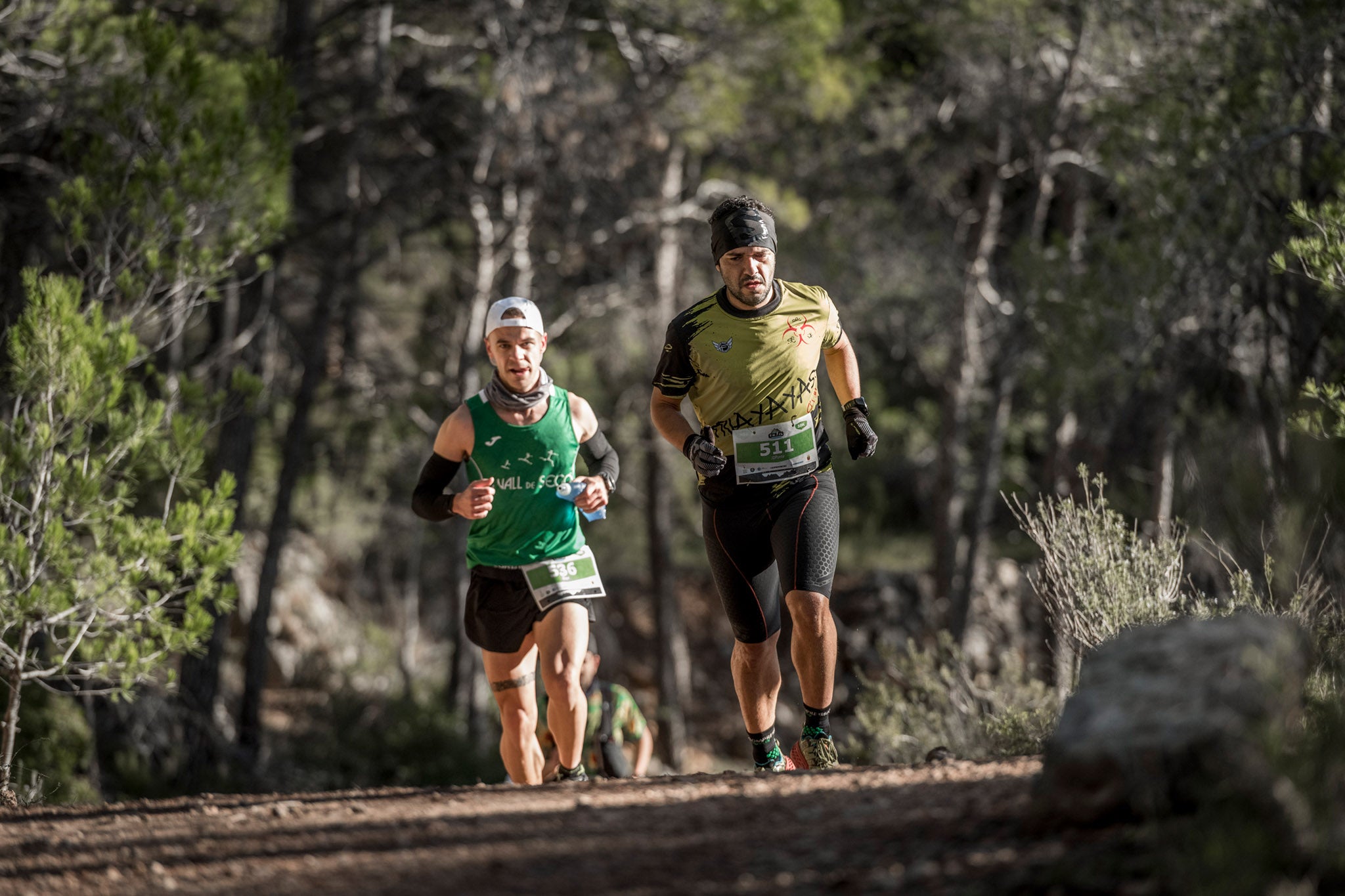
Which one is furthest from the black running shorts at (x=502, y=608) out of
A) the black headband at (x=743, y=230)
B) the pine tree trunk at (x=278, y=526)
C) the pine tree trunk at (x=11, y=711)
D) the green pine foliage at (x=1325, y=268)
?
the pine tree trunk at (x=278, y=526)

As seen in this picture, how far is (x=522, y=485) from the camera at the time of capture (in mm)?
5105

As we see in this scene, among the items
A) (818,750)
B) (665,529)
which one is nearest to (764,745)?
(818,750)

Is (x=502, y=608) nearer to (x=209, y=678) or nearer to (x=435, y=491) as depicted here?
(x=435, y=491)

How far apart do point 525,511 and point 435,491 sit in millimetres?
430

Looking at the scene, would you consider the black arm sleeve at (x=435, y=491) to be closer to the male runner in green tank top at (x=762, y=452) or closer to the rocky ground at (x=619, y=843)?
the male runner in green tank top at (x=762, y=452)

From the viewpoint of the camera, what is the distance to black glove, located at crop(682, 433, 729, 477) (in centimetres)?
496

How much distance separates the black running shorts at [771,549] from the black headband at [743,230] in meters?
0.98

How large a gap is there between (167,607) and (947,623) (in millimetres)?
11212

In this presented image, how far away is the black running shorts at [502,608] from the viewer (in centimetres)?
516

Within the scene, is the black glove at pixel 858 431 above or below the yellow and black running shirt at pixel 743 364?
below

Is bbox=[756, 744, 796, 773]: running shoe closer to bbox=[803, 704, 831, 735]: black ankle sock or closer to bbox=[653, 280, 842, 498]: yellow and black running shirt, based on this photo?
bbox=[803, 704, 831, 735]: black ankle sock

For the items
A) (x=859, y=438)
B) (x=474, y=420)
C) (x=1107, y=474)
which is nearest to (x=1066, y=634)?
(x=859, y=438)

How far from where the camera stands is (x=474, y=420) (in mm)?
5145

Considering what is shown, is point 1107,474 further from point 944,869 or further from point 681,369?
point 944,869
